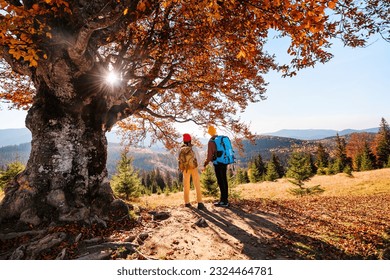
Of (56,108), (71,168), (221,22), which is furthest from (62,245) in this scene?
(221,22)

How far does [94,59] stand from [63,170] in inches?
134

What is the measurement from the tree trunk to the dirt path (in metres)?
1.77

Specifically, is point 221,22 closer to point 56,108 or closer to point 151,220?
point 56,108

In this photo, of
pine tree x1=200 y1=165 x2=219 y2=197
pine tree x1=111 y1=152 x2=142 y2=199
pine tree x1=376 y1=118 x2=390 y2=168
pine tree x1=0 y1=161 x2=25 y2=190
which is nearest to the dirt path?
pine tree x1=200 y1=165 x2=219 y2=197

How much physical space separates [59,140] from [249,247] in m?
5.80

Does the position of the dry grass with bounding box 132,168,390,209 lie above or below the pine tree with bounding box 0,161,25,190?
below

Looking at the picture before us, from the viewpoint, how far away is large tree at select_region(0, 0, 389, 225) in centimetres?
472

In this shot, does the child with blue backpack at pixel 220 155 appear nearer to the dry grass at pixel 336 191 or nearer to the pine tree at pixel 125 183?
the dry grass at pixel 336 191

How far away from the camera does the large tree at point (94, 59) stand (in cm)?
472

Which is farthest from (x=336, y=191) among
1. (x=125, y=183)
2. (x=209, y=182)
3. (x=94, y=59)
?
(x=94, y=59)

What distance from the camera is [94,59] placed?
700 cm

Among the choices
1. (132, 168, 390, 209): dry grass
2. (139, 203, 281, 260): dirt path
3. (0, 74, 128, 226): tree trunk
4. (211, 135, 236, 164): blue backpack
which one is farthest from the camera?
(132, 168, 390, 209): dry grass

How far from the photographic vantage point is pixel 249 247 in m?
4.97

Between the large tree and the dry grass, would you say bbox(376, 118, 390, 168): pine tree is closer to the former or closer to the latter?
the dry grass
